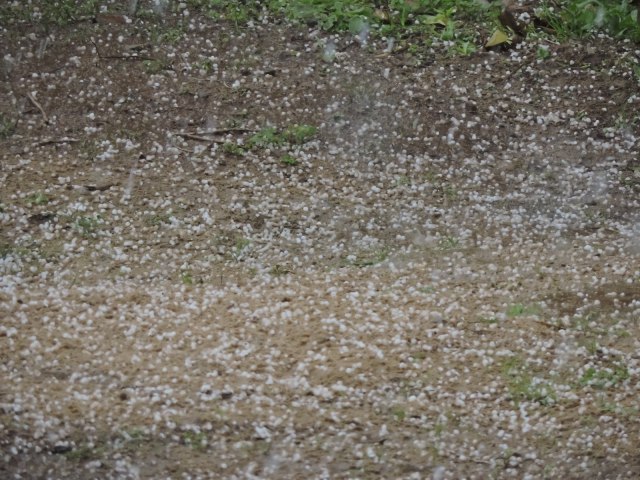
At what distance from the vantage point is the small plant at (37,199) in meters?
5.82

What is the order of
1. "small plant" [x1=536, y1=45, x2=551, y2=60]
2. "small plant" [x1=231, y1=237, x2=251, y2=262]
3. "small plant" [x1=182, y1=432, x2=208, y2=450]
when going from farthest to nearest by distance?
"small plant" [x1=536, y1=45, x2=551, y2=60], "small plant" [x1=231, y1=237, x2=251, y2=262], "small plant" [x1=182, y1=432, x2=208, y2=450]

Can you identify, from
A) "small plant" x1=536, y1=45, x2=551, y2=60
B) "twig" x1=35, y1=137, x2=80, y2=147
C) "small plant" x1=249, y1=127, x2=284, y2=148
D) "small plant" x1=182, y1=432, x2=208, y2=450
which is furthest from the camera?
"small plant" x1=536, y1=45, x2=551, y2=60

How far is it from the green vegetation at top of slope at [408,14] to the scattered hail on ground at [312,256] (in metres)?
0.14

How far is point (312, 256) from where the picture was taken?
563 cm

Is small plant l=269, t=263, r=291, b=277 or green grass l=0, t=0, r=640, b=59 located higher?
green grass l=0, t=0, r=640, b=59

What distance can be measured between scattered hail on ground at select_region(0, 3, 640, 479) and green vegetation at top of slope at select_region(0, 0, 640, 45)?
0.45ft

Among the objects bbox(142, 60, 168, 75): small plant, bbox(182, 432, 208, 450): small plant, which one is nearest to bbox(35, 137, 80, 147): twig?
bbox(142, 60, 168, 75): small plant

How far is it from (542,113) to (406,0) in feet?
5.17

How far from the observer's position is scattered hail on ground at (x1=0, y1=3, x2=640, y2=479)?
14.0 feet

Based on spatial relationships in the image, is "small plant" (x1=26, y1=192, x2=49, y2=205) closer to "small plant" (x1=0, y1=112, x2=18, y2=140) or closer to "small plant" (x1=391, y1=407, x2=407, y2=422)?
"small plant" (x1=0, y1=112, x2=18, y2=140)

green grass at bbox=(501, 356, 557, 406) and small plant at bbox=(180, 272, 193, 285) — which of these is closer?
green grass at bbox=(501, 356, 557, 406)

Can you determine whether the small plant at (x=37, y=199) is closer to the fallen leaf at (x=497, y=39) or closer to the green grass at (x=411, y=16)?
the green grass at (x=411, y=16)

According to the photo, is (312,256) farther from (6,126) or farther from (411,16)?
(411,16)

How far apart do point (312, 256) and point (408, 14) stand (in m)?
2.71
